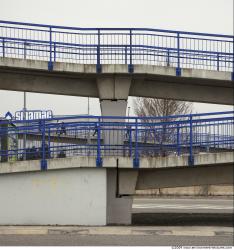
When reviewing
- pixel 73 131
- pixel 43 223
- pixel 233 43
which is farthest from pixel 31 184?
pixel 233 43

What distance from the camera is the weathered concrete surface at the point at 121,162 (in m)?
15.7

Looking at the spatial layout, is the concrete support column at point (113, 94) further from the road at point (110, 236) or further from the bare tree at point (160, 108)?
the bare tree at point (160, 108)

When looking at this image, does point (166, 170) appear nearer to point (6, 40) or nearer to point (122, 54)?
point (122, 54)

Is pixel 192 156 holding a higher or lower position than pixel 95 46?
lower

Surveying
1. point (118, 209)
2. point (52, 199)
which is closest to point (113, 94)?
point (118, 209)

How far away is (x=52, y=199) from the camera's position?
1573 cm

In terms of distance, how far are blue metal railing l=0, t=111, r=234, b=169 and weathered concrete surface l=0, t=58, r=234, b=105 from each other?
3.16m

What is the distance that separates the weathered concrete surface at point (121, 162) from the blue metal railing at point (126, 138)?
0.19 metres

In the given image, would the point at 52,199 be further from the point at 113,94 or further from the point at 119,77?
the point at 119,77

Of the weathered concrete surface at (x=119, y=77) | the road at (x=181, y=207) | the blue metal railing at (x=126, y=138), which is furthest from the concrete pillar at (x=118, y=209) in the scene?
the road at (x=181, y=207)

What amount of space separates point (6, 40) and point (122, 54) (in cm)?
420

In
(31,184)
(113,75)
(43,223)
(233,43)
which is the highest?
(233,43)

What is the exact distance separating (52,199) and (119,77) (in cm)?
651

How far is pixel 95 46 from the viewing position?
67.4 ft
